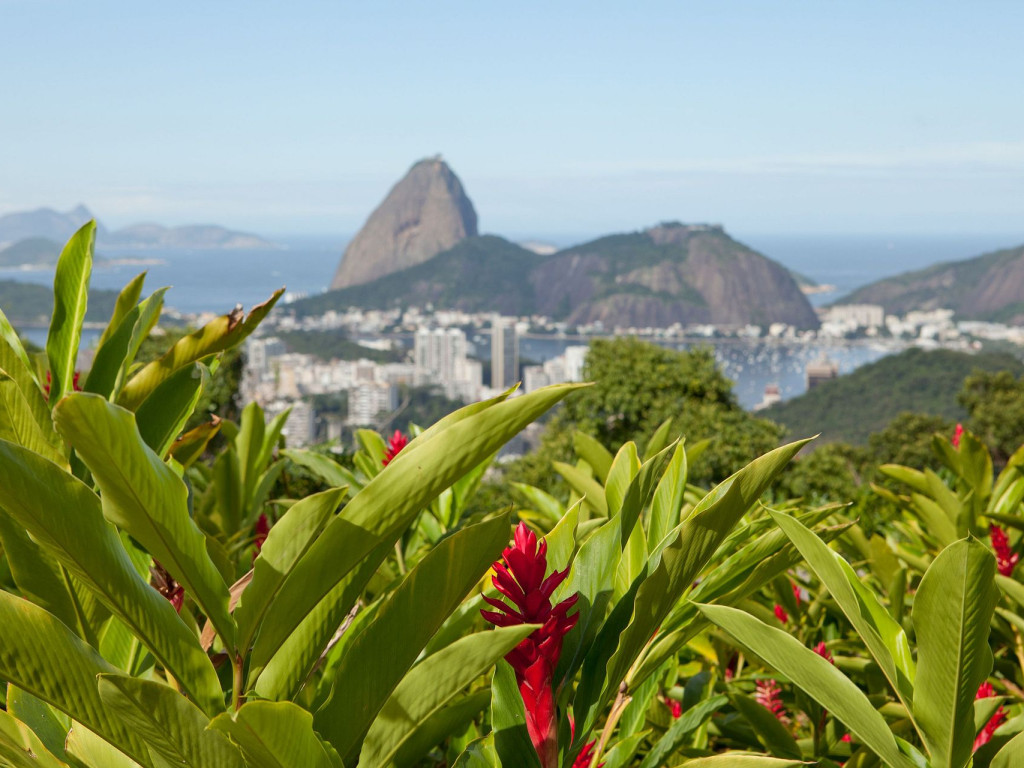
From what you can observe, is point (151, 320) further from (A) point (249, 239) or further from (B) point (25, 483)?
(A) point (249, 239)

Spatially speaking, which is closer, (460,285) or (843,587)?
(843,587)

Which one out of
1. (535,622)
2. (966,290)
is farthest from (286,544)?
(966,290)

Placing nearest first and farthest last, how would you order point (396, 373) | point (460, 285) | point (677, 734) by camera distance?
1. point (677, 734)
2. point (396, 373)
3. point (460, 285)

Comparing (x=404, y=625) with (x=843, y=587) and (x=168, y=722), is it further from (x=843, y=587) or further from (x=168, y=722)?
(x=843, y=587)

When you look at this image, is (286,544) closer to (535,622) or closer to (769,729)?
(535,622)

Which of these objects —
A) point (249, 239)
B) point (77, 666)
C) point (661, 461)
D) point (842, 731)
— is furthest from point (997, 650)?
point (249, 239)

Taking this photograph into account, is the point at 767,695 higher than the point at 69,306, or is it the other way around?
the point at 69,306

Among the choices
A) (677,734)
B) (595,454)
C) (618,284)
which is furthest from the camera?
(618,284)

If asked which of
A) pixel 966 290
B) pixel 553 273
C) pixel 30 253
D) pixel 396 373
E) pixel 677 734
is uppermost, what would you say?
pixel 30 253
